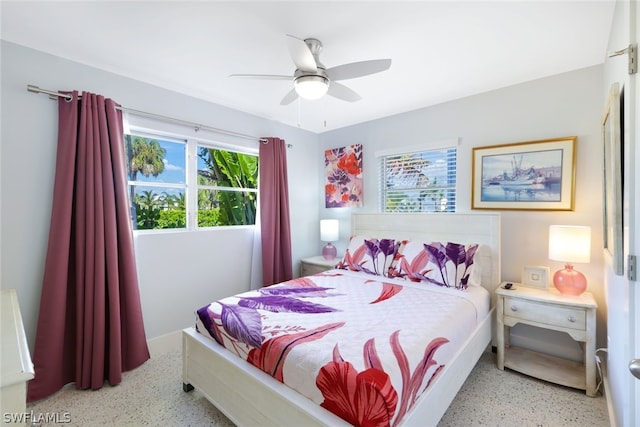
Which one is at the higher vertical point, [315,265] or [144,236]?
[144,236]

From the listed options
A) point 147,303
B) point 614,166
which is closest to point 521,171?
point 614,166

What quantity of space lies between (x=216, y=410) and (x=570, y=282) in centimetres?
271

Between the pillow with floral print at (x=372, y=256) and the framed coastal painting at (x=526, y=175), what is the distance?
0.94 m

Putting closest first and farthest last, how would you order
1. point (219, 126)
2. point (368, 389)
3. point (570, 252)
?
point (368, 389) → point (570, 252) → point (219, 126)

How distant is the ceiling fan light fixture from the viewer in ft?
5.89

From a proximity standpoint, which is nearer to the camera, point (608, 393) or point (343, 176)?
point (608, 393)

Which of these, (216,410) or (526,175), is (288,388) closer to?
(216,410)

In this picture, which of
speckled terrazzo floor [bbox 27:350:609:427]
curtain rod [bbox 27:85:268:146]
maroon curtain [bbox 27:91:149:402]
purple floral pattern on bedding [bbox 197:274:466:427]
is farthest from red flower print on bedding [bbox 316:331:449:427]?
curtain rod [bbox 27:85:268:146]

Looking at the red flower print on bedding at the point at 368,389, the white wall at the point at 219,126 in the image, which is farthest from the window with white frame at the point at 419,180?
the red flower print on bedding at the point at 368,389

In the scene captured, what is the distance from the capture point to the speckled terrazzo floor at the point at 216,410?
175cm

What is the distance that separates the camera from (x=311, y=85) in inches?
71.2

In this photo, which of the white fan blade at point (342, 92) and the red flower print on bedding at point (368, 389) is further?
the white fan blade at point (342, 92)

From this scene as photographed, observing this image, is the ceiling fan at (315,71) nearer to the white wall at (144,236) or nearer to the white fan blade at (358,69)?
the white fan blade at (358,69)

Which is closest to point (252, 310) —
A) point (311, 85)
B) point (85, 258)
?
point (85, 258)
